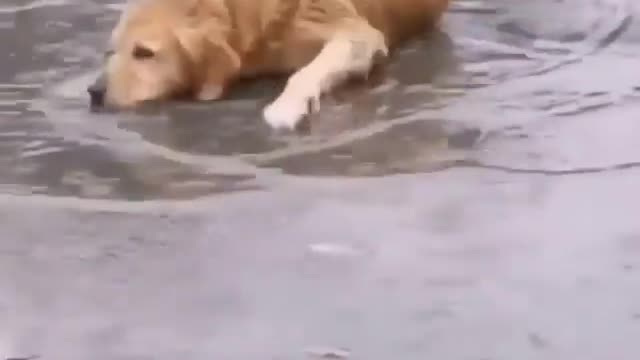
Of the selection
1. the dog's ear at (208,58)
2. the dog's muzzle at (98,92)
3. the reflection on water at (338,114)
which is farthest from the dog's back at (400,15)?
the dog's muzzle at (98,92)

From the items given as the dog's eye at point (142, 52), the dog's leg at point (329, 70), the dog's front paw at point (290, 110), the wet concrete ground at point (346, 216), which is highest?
the dog's eye at point (142, 52)

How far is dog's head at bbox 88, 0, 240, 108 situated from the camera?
2.57 meters

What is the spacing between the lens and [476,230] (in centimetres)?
188

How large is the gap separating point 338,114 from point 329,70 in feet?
0.51

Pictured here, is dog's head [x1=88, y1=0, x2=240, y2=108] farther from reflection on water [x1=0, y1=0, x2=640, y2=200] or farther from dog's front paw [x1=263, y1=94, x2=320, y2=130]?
dog's front paw [x1=263, y1=94, x2=320, y2=130]

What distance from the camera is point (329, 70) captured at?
2576 mm

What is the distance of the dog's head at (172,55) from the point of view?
2.57 meters

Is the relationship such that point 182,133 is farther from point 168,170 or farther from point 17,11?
point 17,11

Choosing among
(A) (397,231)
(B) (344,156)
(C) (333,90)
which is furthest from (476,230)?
(C) (333,90)

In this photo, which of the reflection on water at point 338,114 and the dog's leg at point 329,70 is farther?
the dog's leg at point 329,70

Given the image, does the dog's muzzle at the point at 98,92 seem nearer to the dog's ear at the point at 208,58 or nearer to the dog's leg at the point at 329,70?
the dog's ear at the point at 208,58

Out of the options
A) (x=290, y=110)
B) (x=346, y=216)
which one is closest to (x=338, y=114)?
(x=290, y=110)

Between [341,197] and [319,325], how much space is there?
0.42 meters

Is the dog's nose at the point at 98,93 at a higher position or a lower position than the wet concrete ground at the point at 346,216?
higher
